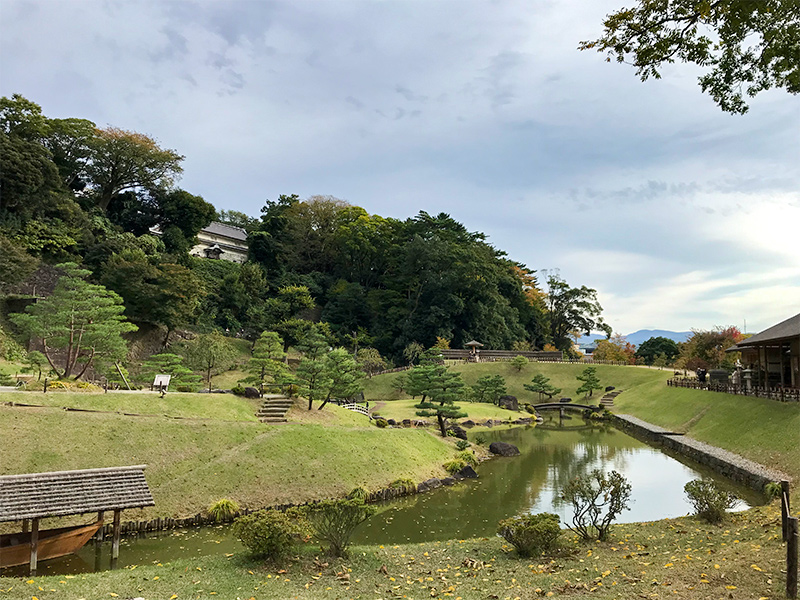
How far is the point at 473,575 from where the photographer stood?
334 inches

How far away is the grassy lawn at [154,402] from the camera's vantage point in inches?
654

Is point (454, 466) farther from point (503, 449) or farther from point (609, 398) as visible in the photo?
point (609, 398)

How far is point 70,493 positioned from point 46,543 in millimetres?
977

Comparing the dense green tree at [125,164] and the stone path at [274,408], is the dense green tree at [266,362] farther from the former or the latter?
the dense green tree at [125,164]

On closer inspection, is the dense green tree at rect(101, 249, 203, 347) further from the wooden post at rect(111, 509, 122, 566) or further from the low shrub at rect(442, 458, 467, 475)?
the wooden post at rect(111, 509, 122, 566)

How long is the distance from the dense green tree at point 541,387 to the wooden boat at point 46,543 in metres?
37.5

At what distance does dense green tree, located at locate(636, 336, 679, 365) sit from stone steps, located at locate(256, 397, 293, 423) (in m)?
49.8

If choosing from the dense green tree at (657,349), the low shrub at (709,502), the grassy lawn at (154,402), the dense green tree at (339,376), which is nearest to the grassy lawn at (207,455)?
the grassy lawn at (154,402)

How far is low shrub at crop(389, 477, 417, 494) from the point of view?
56.3ft

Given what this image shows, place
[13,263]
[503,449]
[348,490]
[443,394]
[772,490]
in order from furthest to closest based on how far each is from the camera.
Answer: [13,263] < [443,394] < [503,449] < [348,490] < [772,490]

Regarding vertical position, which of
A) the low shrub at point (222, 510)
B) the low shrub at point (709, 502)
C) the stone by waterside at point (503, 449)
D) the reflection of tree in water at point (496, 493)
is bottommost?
the reflection of tree in water at point (496, 493)

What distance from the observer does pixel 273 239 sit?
5544 cm

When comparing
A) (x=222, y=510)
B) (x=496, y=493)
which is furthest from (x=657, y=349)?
(x=222, y=510)

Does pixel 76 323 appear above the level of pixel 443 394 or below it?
above
